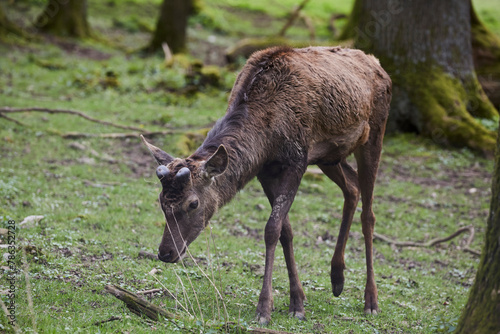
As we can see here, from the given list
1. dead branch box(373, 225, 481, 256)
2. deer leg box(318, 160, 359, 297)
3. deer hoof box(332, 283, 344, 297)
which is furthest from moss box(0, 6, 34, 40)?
deer hoof box(332, 283, 344, 297)

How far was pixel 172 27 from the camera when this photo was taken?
62.9 feet

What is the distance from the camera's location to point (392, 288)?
6797mm

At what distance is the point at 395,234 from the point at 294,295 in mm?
3734

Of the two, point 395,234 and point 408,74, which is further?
point 408,74

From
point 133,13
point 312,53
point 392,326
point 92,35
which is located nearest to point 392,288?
point 392,326

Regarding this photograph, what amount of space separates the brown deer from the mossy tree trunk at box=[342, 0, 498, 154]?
20.8ft

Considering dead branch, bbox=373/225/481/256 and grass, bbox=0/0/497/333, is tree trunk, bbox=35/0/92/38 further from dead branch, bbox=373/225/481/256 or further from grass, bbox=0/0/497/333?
dead branch, bbox=373/225/481/256

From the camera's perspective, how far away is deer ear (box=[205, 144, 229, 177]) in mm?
4996

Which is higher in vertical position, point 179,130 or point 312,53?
point 312,53

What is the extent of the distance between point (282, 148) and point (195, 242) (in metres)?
2.43

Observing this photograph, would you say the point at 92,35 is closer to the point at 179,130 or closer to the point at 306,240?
the point at 179,130

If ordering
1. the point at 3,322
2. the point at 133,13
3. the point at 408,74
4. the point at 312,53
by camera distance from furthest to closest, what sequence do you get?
the point at 133,13, the point at 408,74, the point at 312,53, the point at 3,322

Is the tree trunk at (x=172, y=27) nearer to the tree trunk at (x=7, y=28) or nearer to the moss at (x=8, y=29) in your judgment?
the moss at (x=8, y=29)

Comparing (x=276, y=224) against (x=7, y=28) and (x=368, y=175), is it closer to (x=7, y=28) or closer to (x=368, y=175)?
(x=368, y=175)
